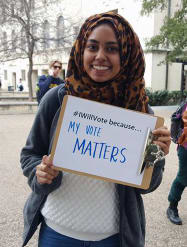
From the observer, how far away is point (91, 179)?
1.46 meters

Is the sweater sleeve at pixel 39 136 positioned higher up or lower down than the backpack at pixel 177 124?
higher up

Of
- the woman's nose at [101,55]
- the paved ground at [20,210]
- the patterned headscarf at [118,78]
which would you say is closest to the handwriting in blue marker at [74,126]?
the patterned headscarf at [118,78]

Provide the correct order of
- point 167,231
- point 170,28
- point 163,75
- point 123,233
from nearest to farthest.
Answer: point 123,233
point 167,231
point 170,28
point 163,75

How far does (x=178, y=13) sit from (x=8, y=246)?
11.9 metres

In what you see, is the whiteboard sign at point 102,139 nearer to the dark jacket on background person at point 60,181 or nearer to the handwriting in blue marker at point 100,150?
the handwriting in blue marker at point 100,150

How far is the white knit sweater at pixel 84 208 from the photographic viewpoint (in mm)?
1443

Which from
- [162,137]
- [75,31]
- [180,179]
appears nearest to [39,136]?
[162,137]

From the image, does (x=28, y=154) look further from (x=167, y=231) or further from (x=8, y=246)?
(x=167, y=231)

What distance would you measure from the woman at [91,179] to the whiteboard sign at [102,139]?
117 mm

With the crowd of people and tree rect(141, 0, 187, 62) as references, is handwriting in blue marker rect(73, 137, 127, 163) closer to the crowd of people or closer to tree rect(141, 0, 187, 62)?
the crowd of people

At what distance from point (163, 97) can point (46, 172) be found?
14732mm

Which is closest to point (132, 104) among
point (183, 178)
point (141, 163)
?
point (141, 163)

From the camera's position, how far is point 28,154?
154 cm

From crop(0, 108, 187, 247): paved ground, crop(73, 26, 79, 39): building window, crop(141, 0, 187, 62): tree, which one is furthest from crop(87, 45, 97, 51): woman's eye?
crop(73, 26, 79, 39): building window
